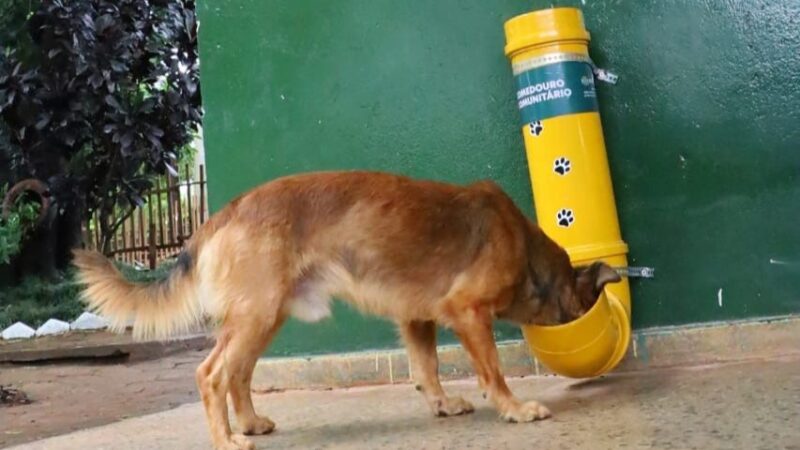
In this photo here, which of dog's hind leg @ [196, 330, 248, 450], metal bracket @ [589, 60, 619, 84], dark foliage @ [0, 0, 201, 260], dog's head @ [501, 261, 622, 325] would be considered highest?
dark foliage @ [0, 0, 201, 260]

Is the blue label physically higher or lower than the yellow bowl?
higher

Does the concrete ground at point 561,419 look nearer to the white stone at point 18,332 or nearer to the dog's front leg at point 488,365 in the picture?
the dog's front leg at point 488,365

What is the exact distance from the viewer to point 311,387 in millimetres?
5211

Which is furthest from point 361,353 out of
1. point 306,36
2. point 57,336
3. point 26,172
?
point 26,172

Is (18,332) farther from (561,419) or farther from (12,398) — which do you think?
(561,419)

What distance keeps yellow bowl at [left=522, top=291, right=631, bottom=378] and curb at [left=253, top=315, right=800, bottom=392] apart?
308 millimetres

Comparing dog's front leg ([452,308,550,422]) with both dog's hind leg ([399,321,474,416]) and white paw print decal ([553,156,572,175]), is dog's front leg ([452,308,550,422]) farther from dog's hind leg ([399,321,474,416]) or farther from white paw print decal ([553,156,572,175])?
white paw print decal ([553,156,572,175])

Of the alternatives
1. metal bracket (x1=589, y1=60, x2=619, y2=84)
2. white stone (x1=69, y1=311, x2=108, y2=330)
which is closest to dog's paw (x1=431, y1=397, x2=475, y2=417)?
metal bracket (x1=589, y1=60, x2=619, y2=84)

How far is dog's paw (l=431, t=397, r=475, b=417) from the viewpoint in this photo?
4109 millimetres

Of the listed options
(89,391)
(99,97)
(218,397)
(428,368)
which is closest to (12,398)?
(89,391)

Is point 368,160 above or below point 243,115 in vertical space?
below

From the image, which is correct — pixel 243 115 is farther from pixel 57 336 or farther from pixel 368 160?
pixel 57 336

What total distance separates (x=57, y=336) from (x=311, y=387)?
238 inches

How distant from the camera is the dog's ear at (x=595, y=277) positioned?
4039 millimetres
